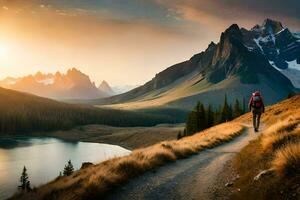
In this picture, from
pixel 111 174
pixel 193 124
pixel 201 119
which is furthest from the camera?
pixel 193 124

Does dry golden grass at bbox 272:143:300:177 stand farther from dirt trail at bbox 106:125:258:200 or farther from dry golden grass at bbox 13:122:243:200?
dry golden grass at bbox 13:122:243:200

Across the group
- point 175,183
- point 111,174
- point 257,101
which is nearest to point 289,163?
point 175,183

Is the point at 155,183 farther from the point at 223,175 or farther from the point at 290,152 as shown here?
the point at 290,152

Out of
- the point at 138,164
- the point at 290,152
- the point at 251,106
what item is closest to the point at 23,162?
the point at 251,106

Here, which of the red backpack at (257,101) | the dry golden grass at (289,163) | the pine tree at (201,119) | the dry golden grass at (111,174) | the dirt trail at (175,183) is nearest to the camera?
the dry golden grass at (289,163)

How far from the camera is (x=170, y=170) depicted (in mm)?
19453

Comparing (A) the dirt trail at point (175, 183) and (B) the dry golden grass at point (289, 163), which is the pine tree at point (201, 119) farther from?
(B) the dry golden grass at point (289, 163)

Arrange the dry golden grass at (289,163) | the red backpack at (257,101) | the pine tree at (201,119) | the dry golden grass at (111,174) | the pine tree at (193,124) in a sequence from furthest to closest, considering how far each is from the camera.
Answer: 1. the pine tree at (193,124)
2. the pine tree at (201,119)
3. the red backpack at (257,101)
4. the dry golden grass at (111,174)
5. the dry golden grass at (289,163)

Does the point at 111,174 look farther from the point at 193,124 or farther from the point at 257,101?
the point at 193,124

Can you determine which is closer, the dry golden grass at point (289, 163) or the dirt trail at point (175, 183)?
the dry golden grass at point (289, 163)

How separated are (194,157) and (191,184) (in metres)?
8.74

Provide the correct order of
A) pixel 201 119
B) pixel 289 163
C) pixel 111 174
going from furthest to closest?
pixel 201 119
pixel 111 174
pixel 289 163

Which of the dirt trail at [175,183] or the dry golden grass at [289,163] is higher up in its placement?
the dry golden grass at [289,163]

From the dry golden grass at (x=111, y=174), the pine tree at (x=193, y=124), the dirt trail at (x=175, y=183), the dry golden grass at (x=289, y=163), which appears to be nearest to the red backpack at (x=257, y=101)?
the dry golden grass at (x=111, y=174)
